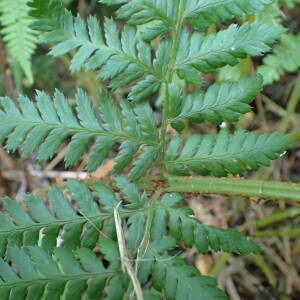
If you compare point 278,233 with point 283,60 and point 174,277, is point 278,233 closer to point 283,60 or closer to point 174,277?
point 283,60

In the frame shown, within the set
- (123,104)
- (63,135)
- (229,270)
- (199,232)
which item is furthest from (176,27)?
(229,270)

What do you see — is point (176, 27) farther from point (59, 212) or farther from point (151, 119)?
point (59, 212)

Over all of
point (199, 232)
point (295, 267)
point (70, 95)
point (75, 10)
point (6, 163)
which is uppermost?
point (75, 10)

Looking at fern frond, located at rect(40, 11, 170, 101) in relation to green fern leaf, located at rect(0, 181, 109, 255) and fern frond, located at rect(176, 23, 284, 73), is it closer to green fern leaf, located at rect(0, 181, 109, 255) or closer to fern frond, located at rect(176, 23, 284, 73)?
fern frond, located at rect(176, 23, 284, 73)

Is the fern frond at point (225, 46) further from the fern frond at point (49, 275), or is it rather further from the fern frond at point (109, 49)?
the fern frond at point (49, 275)

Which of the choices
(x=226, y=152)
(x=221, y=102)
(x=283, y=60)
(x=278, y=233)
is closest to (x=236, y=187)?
(x=226, y=152)
